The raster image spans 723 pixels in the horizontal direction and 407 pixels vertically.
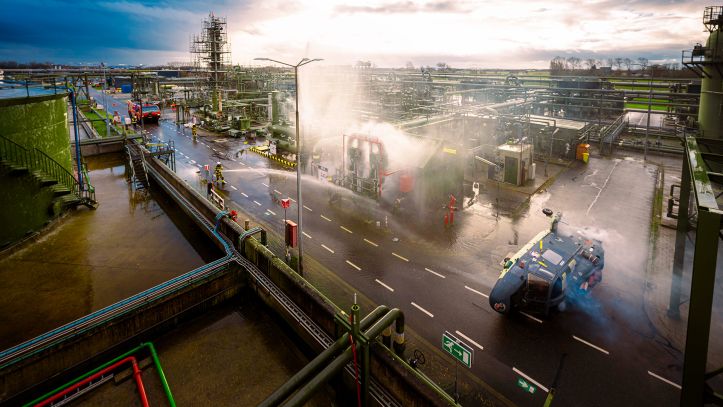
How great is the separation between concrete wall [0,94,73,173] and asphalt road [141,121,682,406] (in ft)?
31.2

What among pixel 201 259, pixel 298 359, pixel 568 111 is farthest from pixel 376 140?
pixel 568 111

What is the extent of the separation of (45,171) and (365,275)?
18.8 m

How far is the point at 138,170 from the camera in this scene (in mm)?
31812

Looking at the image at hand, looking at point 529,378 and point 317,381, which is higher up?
point 317,381

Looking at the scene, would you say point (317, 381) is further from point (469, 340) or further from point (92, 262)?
point (92, 262)

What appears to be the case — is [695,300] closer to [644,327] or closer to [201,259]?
[644,327]

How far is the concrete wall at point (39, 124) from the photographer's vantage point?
19297mm

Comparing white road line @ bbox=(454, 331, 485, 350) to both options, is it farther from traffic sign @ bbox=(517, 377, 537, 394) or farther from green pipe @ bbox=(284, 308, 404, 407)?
green pipe @ bbox=(284, 308, 404, 407)

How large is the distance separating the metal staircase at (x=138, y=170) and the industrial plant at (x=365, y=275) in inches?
13.7

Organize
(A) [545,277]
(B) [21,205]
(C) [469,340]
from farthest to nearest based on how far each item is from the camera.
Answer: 1. (B) [21,205]
2. (A) [545,277]
3. (C) [469,340]

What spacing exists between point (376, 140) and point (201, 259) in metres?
13.2

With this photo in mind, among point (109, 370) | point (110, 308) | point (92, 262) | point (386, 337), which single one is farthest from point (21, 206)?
point (386, 337)

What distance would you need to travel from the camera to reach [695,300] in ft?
23.4

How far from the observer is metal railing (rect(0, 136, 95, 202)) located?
19188mm
